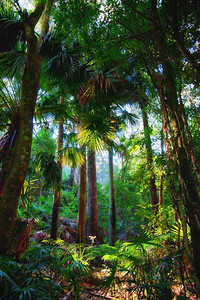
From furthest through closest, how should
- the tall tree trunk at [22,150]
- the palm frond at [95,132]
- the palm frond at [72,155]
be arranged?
the palm frond at [72,155] < the palm frond at [95,132] < the tall tree trunk at [22,150]

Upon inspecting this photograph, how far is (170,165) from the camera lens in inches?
79.5

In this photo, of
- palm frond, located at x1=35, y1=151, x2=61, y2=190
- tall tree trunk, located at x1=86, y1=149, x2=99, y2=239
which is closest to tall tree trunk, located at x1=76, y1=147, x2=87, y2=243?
palm frond, located at x1=35, y1=151, x2=61, y2=190

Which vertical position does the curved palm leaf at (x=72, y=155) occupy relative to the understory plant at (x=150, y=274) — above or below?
above

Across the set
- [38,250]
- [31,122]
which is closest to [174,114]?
[31,122]

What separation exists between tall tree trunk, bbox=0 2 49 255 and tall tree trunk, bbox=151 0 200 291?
6.88 feet

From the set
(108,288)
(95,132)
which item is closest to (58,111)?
(95,132)

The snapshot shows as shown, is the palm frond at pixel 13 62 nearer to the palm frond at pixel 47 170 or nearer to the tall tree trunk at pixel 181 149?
the palm frond at pixel 47 170

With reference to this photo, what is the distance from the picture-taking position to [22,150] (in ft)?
9.07

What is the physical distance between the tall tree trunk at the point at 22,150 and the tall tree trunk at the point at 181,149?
2.10 meters

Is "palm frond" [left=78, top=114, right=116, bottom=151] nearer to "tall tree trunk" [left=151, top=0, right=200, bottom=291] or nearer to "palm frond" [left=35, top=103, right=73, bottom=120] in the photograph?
"palm frond" [left=35, top=103, right=73, bottom=120]

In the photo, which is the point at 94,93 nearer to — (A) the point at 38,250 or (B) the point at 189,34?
(B) the point at 189,34

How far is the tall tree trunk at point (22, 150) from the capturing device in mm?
2297

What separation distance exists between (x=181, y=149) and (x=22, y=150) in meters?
2.23

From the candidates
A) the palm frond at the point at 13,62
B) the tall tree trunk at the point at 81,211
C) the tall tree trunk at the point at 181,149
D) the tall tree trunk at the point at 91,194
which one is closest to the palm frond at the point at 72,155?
the tall tree trunk at the point at 81,211
